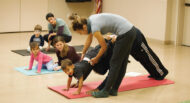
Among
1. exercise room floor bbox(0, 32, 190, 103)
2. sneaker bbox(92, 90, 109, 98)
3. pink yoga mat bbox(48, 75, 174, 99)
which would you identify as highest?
sneaker bbox(92, 90, 109, 98)

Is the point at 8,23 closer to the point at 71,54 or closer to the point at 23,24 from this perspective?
the point at 23,24

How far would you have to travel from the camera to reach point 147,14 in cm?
827

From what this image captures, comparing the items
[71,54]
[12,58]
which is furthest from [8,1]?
[71,54]

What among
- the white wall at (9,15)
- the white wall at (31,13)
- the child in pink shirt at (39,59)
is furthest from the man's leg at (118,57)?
the white wall at (31,13)

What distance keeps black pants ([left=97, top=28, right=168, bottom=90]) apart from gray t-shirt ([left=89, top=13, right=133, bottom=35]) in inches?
21.0

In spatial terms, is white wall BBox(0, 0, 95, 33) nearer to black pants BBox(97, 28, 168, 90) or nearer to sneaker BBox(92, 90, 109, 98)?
black pants BBox(97, 28, 168, 90)

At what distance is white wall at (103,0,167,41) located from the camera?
7934mm

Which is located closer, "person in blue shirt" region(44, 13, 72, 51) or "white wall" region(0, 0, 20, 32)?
"person in blue shirt" region(44, 13, 72, 51)

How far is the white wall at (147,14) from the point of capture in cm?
793

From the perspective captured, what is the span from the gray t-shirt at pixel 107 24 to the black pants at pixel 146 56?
1.75 ft

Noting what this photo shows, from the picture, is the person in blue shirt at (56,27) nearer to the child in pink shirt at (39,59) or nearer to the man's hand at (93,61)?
the child in pink shirt at (39,59)

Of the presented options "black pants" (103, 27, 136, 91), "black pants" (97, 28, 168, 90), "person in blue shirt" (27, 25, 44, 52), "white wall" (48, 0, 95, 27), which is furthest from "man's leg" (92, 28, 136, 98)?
"white wall" (48, 0, 95, 27)

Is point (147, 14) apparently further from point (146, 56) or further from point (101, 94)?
point (101, 94)

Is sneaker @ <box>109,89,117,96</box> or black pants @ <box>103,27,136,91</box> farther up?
black pants @ <box>103,27,136,91</box>
